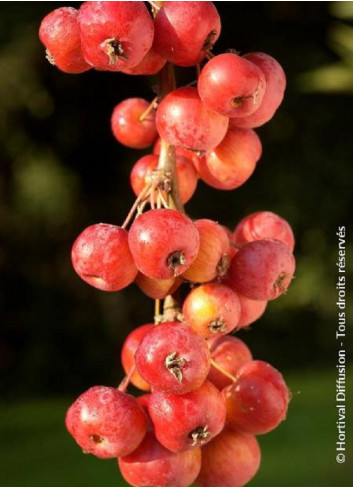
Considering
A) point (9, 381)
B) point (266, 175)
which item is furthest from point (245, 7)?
point (9, 381)

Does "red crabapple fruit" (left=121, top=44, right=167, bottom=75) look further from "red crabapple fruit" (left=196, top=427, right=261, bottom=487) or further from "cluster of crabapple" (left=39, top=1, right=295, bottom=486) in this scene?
"red crabapple fruit" (left=196, top=427, right=261, bottom=487)

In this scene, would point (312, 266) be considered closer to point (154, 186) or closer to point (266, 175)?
point (266, 175)

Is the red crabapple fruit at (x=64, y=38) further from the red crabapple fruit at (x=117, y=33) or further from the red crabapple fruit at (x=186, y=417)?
the red crabapple fruit at (x=186, y=417)

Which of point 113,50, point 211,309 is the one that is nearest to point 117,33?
point 113,50

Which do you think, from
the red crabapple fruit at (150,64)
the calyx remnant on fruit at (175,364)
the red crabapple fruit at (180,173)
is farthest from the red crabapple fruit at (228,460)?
the red crabapple fruit at (150,64)

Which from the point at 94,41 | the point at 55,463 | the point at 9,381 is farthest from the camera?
the point at 9,381

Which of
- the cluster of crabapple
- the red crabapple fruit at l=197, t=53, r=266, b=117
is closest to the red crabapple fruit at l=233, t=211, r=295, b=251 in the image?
the cluster of crabapple
